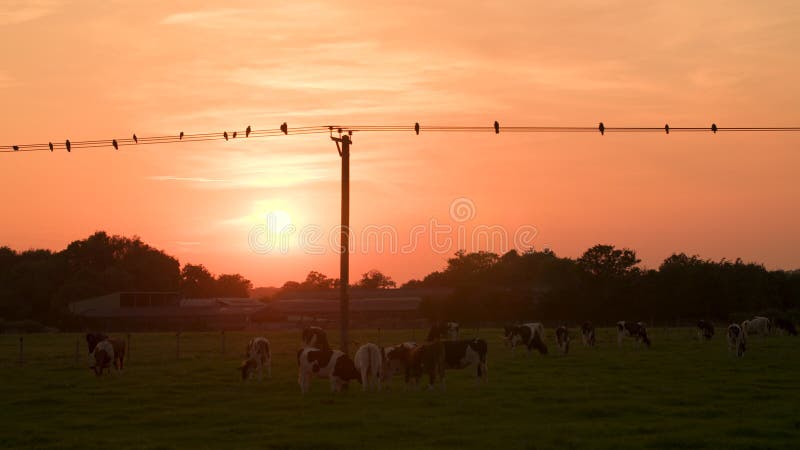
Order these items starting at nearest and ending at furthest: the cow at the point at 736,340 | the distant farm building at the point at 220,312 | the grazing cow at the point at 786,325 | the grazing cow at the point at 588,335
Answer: the cow at the point at 736,340
the grazing cow at the point at 588,335
the grazing cow at the point at 786,325
the distant farm building at the point at 220,312

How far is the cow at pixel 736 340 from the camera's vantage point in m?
42.9

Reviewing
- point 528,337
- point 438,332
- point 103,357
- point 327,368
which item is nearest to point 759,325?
point 438,332

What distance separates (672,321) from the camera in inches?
3883

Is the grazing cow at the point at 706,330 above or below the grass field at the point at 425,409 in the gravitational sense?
above

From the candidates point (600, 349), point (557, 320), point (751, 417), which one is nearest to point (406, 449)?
point (751, 417)

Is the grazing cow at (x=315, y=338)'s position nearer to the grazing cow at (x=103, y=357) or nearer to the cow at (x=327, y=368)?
the cow at (x=327, y=368)

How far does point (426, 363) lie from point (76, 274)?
113962 mm

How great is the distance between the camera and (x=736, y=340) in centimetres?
4747

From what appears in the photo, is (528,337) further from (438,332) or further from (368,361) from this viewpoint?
(368,361)

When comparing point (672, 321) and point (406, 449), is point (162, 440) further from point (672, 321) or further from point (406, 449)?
point (672, 321)

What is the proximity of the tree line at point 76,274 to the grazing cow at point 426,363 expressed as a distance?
92.9 metres

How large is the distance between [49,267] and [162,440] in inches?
4753

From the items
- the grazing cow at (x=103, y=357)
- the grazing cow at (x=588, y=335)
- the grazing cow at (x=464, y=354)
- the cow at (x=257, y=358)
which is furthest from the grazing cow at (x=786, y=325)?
the grazing cow at (x=103, y=357)

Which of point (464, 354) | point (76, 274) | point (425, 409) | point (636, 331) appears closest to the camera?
point (425, 409)
